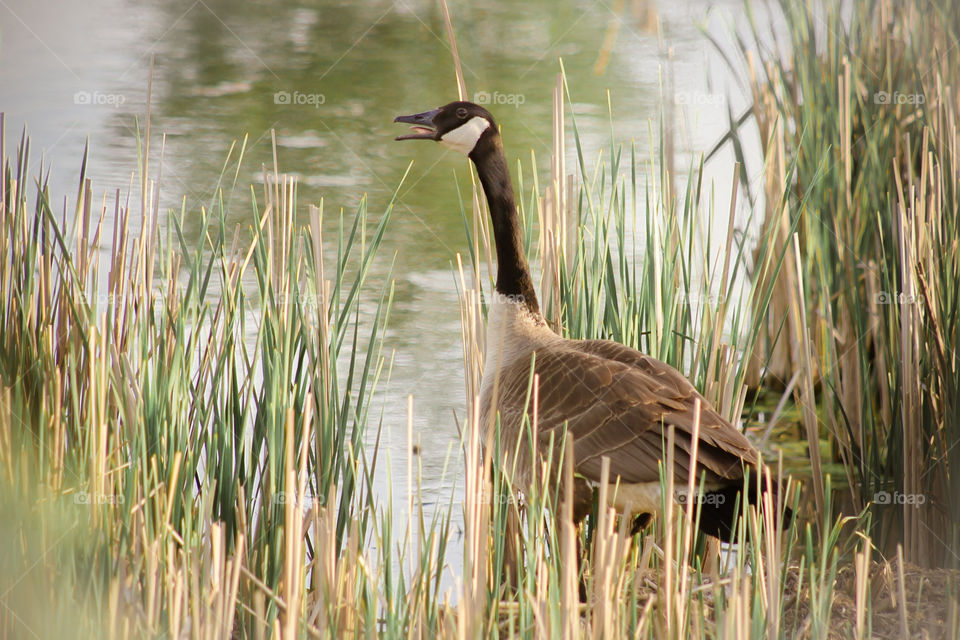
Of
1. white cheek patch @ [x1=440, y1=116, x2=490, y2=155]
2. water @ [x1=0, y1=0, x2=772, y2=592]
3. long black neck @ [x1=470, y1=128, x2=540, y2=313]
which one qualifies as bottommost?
long black neck @ [x1=470, y1=128, x2=540, y2=313]

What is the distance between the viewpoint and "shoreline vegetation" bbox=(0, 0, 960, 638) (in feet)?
6.79

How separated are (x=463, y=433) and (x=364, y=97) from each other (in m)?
4.93

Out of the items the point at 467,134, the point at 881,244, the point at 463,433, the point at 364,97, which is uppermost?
the point at 364,97

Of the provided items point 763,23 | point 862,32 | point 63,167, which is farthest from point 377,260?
point 763,23

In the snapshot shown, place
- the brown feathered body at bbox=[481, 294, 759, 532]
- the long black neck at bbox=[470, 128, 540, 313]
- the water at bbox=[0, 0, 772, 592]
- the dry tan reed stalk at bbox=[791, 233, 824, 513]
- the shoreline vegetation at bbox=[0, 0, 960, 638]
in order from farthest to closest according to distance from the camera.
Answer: the water at bbox=[0, 0, 772, 592] < the dry tan reed stalk at bbox=[791, 233, 824, 513] < the long black neck at bbox=[470, 128, 540, 313] < the brown feathered body at bbox=[481, 294, 759, 532] < the shoreline vegetation at bbox=[0, 0, 960, 638]

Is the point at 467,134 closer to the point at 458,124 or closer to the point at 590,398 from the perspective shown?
the point at 458,124

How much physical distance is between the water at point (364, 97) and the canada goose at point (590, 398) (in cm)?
105

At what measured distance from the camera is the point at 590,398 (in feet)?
8.95

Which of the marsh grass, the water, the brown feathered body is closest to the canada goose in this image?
the brown feathered body

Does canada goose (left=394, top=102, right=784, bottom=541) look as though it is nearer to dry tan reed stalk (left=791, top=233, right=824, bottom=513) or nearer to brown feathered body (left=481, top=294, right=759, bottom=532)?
brown feathered body (left=481, top=294, right=759, bottom=532)

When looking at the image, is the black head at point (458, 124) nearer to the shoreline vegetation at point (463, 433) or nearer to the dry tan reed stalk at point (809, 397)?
the shoreline vegetation at point (463, 433)

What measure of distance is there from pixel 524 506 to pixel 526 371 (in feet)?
1.29

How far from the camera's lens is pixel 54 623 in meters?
2.15

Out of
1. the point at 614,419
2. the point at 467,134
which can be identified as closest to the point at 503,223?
the point at 467,134
